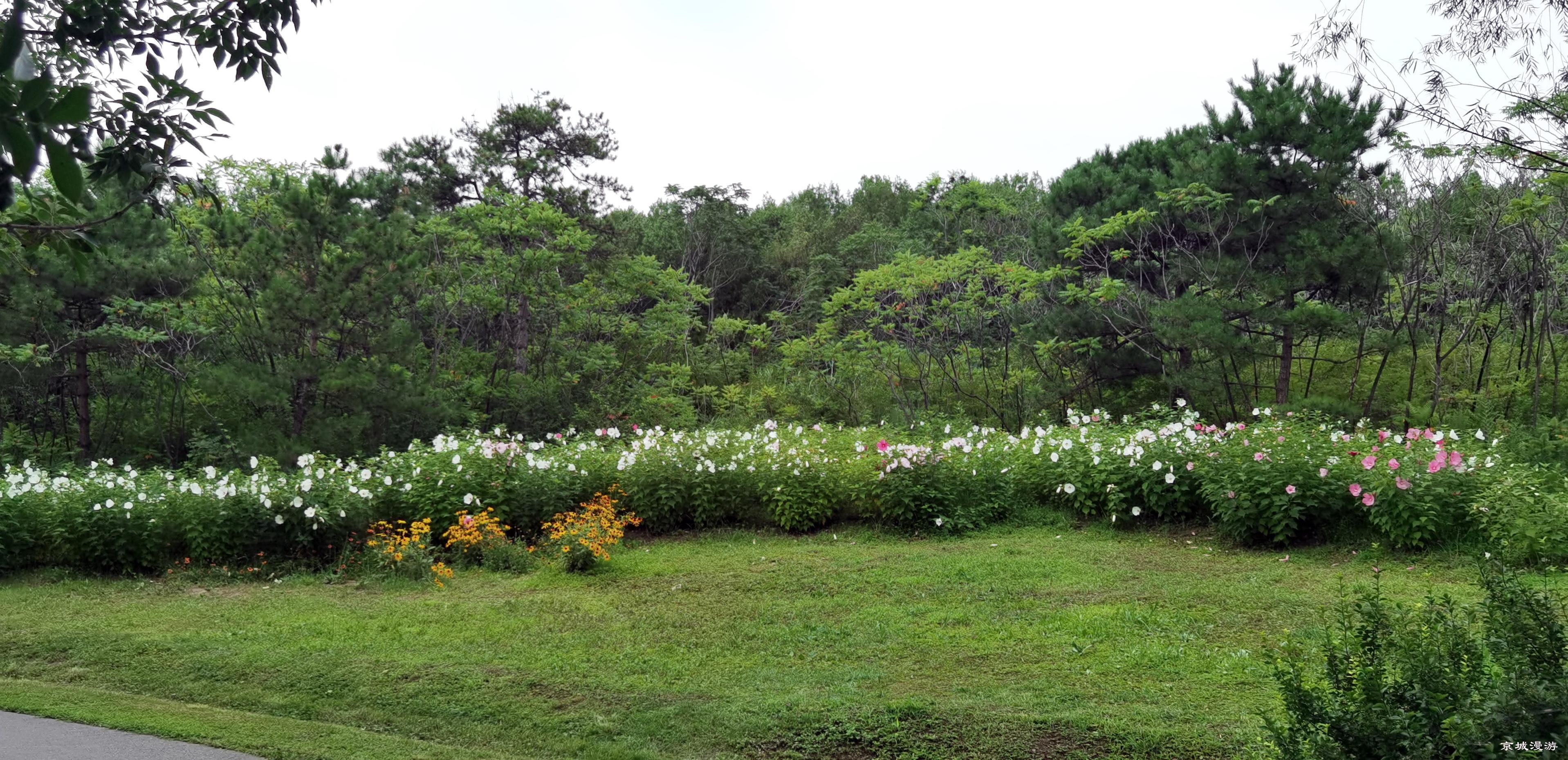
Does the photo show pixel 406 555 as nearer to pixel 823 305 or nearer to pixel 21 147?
pixel 21 147

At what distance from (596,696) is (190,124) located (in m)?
2.66

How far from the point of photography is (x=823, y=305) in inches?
609

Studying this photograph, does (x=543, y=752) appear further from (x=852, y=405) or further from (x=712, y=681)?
(x=852, y=405)

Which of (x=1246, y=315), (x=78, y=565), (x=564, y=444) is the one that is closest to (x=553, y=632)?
(x=564, y=444)

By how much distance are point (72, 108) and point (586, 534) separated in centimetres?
625

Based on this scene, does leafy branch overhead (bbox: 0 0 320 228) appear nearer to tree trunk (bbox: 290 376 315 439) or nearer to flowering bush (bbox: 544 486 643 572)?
flowering bush (bbox: 544 486 643 572)

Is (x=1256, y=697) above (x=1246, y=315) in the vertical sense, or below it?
below

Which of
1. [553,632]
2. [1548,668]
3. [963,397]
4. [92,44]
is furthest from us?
[963,397]

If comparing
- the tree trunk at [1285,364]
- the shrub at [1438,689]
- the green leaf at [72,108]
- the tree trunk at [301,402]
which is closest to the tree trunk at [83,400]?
the tree trunk at [301,402]

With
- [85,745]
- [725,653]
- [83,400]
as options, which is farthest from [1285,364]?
[83,400]

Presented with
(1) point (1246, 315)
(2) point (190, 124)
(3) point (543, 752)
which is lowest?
(3) point (543, 752)

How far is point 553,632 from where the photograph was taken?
5277 millimetres

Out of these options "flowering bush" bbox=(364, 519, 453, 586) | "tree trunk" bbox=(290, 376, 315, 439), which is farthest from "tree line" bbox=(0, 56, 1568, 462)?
"flowering bush" bbox=(364, 519, 453, 586)

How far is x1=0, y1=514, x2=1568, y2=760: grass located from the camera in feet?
12.1
